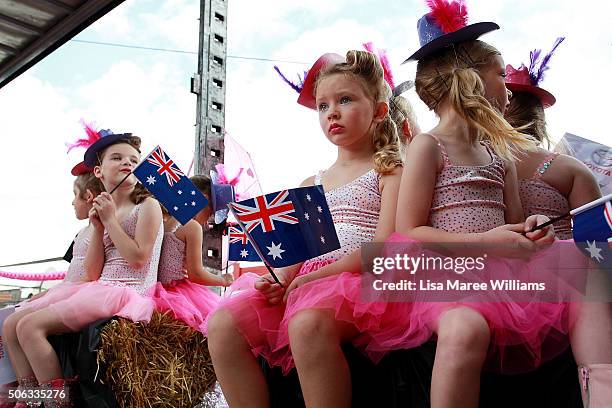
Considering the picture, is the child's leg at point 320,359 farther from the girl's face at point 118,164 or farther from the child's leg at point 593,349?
the girl's face at point 118,164

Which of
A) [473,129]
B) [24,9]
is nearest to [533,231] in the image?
[473,129]

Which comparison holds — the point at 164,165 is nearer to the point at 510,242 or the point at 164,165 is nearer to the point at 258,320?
the point at 258,320

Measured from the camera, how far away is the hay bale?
85.7 inches

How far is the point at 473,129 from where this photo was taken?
1.66 metres

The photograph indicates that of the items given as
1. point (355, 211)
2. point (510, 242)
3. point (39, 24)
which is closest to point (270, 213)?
point (355, 211)

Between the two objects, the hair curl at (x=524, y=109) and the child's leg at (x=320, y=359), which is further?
the hair curl at (x=524, y=109)

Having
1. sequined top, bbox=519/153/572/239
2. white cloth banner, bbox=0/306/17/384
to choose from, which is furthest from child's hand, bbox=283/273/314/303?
white cloth banner, bbox=0/306/17/384

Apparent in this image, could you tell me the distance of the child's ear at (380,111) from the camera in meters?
1.93

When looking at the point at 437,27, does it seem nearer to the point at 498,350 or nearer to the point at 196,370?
the point at 498,350

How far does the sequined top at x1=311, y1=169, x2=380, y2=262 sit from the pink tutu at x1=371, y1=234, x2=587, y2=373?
1.22 ft

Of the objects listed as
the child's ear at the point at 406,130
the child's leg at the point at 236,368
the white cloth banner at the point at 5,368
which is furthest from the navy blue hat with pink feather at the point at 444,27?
the white cloth banner at the point at 5,368

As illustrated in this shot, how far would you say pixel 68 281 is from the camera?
9.34 ft

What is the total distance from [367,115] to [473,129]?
0.36m

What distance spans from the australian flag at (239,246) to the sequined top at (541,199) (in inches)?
39.5
